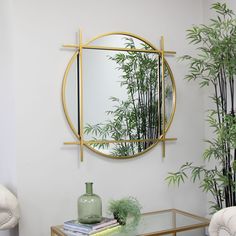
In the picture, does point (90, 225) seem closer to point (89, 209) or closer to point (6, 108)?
point (89, 209)

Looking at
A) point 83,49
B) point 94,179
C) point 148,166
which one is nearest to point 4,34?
point 83,49

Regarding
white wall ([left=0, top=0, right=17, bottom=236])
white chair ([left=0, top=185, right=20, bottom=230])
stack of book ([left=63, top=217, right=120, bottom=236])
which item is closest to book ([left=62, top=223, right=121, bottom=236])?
stack of book ([left=63, top=217, right=120, bottom=236])

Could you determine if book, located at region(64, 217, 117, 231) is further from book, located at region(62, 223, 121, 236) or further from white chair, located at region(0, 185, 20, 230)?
white chair, located at region(0, 185, 20, 230)

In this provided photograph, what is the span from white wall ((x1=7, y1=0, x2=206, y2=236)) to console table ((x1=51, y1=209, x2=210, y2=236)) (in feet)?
0.55

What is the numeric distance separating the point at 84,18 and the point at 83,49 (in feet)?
0.73

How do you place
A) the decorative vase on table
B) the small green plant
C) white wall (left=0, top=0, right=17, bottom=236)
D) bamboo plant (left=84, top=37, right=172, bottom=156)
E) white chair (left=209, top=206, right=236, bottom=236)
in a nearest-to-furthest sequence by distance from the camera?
1. white chair (left=209, top=206, right=236, bottom=236)
2. the decorative vase on table
3. the small green plant
4. white wall (left=0, top=0, right=17, bottom=236)
5. bamboo plant (left=84, top=37, right=172, bottom=156)

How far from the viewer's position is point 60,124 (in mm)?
2918

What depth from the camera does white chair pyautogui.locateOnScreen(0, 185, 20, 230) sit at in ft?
8.13

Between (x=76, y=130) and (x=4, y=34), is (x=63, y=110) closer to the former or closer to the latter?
(x=76, y=130)

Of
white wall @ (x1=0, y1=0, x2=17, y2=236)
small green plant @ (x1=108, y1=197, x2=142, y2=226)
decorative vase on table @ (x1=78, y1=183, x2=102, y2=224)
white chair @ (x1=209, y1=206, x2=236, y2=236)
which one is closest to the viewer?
white chair @ (x1=209, y1=206, x2=236, y2=236)

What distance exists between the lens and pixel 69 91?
2936 mm

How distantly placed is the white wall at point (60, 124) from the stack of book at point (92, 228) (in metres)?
0.32

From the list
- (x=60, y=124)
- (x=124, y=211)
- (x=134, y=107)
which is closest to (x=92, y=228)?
(x=124, y=211)

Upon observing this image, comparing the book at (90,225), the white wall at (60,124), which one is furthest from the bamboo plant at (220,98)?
the book at (90,225)
